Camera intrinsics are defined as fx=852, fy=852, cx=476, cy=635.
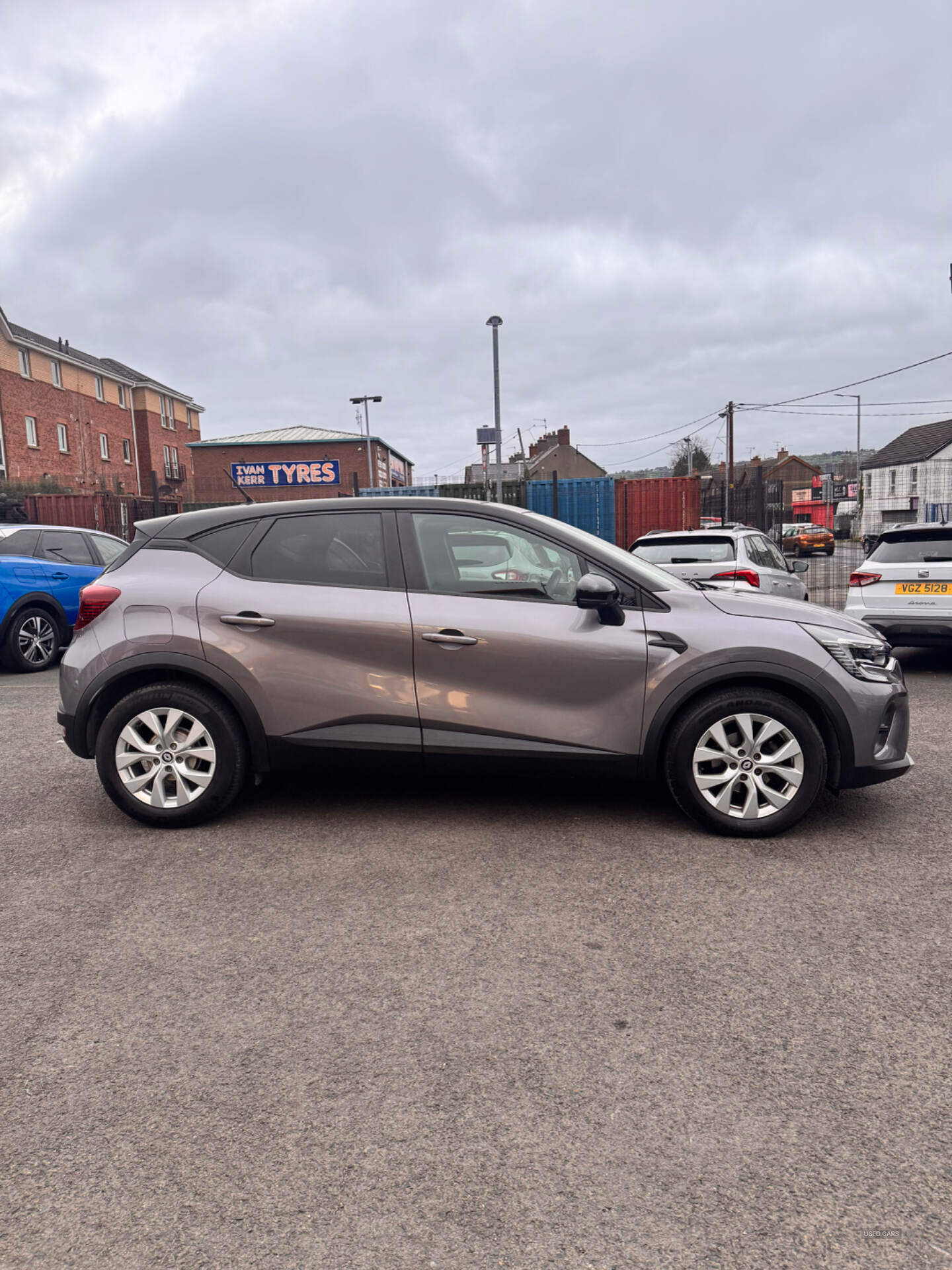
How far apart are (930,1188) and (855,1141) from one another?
18 cm

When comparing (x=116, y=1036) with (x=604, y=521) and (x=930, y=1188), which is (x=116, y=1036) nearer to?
(x=930, y=1188)

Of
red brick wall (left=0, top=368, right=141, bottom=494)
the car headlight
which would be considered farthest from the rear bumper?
red brick wall (left=0, top=368, right=141, bottom=494)

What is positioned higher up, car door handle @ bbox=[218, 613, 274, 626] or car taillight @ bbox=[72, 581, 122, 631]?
car taillight @ bbox=[72, 581, 122, 631]

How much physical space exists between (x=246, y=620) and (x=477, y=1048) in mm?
2499

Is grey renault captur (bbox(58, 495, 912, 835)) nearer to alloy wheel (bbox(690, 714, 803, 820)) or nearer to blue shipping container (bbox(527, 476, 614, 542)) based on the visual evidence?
alloy wheel (bbox(690, 714, 803, 820))

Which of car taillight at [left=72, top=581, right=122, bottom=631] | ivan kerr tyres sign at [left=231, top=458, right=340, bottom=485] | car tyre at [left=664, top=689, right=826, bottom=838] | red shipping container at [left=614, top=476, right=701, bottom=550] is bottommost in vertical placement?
car tyre at [left=664, top=689, right=826, bottom=838]

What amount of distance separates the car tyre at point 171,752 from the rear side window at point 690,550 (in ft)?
17.8

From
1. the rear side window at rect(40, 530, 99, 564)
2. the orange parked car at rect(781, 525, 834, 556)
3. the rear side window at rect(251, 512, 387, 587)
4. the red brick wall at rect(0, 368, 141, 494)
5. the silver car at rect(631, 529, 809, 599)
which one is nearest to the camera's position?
the rear side window at rect(251, 512, 387, 587)

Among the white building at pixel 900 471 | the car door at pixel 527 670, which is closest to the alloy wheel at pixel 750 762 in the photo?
the car door at pixel 527 670

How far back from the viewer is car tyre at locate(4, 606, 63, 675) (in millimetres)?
9688

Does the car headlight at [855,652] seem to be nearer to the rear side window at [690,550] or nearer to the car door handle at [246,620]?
the car door handle at [246,620]

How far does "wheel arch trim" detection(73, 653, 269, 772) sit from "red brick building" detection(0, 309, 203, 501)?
28814 millimetres

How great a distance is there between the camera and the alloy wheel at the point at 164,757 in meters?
4.31

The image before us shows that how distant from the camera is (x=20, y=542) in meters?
9.96
